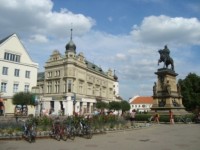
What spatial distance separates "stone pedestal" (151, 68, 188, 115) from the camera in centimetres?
3569

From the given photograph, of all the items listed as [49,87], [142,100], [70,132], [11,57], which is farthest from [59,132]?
[142,100]

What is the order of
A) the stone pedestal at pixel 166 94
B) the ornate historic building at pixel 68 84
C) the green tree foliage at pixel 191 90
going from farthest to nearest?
the ornate historic building at pixel 68 84 < the green tree foliage at pixel 191 90 < the stone pedestal at pixel 166 94

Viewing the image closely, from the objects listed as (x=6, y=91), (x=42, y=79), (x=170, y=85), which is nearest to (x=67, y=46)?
(x=42, y=79)

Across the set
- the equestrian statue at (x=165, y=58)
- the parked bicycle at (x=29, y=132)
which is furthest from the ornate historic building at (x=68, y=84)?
the parked bicycle at (x=29, y=132)

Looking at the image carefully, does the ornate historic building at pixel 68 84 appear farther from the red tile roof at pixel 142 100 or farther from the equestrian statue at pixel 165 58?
the red tile roof at pixel 142 100

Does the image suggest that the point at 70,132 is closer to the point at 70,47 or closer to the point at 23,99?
the point at 23,99

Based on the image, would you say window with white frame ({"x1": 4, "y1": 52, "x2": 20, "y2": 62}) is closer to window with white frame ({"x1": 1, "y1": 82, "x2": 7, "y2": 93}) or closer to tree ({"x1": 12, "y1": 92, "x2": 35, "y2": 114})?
window with white frame ({"x1": 1, "y1": 82, "x2": 7, "y2": 93})

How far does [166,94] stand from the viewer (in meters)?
35.8

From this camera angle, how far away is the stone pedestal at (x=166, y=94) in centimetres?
3569

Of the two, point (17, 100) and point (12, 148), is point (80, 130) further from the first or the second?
point (17, 100)

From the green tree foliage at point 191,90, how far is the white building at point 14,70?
33071 mm

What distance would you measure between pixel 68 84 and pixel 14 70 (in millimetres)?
17921

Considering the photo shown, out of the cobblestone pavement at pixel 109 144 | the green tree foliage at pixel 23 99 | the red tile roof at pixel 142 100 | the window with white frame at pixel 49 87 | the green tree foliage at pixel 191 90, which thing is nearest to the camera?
the cobblestone pavement at pixel 109 144

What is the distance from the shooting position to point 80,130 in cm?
1819
